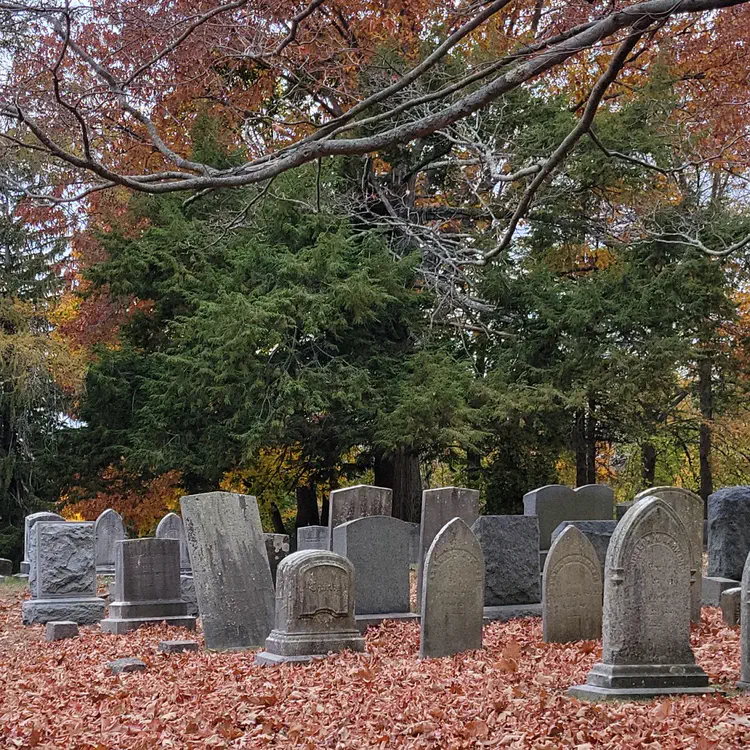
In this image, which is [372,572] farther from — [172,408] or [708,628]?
[172,408]

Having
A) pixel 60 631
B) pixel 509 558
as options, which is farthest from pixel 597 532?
pixel 60 631

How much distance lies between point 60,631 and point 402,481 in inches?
411

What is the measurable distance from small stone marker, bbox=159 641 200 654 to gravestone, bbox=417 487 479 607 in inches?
118

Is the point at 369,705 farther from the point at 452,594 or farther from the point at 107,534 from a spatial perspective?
the point at 107,534

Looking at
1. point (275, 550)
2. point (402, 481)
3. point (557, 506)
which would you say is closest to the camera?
point (275, 550)

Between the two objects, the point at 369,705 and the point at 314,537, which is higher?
the point at 314,537

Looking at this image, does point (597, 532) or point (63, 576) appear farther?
point (63, 576)

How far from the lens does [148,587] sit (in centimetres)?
1277

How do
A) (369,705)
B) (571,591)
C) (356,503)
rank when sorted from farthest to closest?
(356,503)
(571,591)
(369,705)

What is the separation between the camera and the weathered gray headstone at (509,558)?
11352mm

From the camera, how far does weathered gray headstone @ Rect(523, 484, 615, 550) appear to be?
1448 cm

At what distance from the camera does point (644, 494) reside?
891 centimetres

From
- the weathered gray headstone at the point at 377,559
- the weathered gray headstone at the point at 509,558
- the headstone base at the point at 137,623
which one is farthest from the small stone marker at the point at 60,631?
the weathered gray headstone at the point at 509,558

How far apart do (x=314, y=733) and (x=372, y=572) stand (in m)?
5.51
